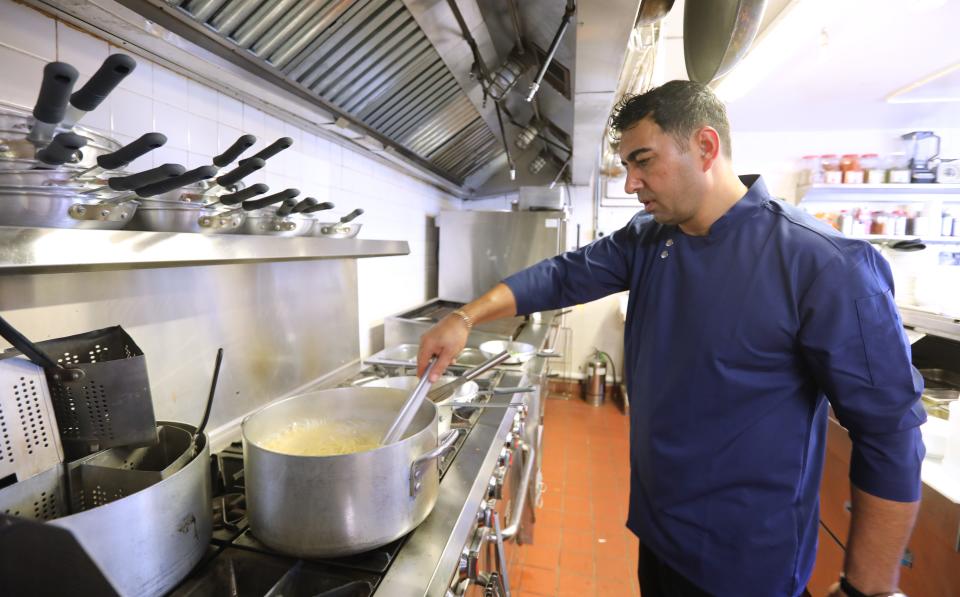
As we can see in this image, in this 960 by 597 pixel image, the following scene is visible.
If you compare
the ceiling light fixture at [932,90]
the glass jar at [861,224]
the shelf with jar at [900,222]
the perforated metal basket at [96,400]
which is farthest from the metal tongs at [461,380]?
the glass jar at [861,224]

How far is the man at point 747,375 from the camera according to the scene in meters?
0.92

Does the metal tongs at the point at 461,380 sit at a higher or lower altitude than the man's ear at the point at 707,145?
lower

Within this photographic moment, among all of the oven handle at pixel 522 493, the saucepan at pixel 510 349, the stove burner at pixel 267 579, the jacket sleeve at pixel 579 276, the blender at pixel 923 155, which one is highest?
the blender at pixel 923 155

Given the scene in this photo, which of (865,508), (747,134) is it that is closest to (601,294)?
(865,508)

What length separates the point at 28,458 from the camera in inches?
29.8

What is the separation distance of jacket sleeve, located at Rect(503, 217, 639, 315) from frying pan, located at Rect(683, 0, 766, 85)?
1.58ft

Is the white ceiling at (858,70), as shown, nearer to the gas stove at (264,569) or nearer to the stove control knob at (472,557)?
the stove control knob at (472,557)

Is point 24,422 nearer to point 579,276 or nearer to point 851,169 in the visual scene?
point 579,276

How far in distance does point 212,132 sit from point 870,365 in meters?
1.83

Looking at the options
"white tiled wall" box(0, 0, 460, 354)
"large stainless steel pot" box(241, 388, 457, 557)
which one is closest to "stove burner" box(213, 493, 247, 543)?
"large stainless steel pot" box(241, 388, 457, 557)

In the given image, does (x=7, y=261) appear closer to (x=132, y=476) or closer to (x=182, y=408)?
(x=132, y=476)

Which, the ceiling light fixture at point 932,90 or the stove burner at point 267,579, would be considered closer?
the stove burner at point 267,579

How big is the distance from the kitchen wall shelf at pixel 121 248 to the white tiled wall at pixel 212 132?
1.30 feet

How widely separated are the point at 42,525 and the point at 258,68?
1.33m
